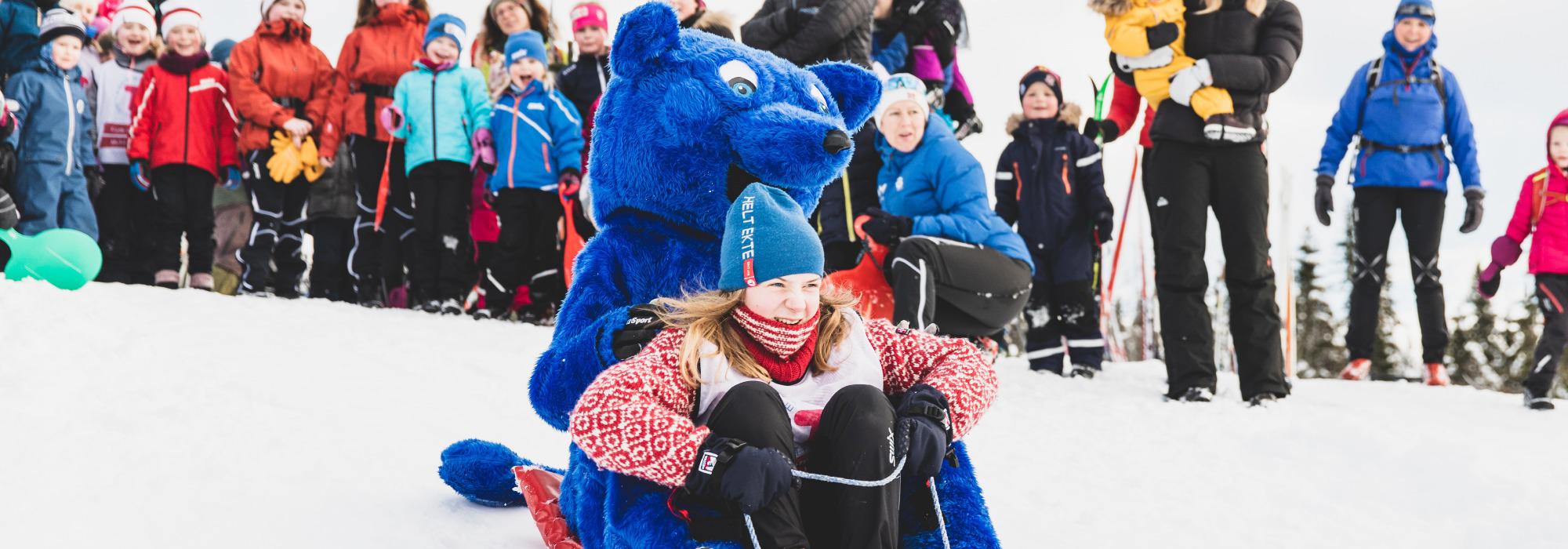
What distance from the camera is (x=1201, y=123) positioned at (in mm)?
5004

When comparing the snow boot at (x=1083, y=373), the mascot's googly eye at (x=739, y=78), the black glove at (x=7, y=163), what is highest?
the mascot's googly eye at (x=739, y=78)

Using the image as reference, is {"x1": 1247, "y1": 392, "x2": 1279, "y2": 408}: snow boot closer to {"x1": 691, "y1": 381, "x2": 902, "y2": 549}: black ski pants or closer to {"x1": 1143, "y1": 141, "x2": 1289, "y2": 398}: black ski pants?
{"x1": 1143, "y1": 141, "x2": 1289, "y2": 398}: black ski pants

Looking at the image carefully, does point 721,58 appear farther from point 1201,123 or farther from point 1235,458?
point 1201,123

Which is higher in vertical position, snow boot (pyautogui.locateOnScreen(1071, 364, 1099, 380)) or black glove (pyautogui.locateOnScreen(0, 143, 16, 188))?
black glove (pyautogui.locateOnScreen(0, 143, 16, 188))

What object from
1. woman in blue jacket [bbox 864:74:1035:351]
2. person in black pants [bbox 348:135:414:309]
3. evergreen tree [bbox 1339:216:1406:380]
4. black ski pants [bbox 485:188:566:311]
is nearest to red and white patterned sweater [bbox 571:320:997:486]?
woman in blue jacket [bbox 864:74:1035:351]

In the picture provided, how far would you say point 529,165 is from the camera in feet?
21.8

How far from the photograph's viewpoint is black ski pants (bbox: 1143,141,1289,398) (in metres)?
5.06

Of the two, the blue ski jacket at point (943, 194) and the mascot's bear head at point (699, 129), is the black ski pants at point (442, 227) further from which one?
the mascot's bear head at point (699, 129)

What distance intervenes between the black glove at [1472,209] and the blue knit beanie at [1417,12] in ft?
2.91

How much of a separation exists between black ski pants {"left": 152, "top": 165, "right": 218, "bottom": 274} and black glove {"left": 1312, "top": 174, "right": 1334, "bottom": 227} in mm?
6399

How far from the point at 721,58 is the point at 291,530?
1.39 meters

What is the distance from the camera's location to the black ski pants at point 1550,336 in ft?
18.3

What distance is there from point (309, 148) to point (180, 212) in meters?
0.87

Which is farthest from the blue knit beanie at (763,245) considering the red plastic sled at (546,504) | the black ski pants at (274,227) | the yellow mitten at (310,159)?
the black ski pants at (274,227)
